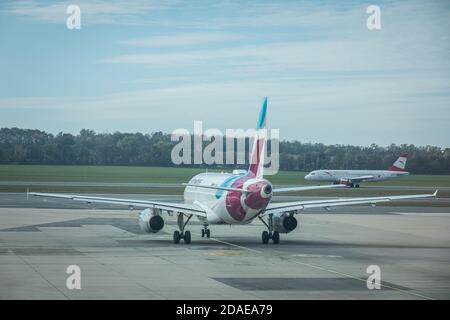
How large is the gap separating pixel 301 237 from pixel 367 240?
3491mm

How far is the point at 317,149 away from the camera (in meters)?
109

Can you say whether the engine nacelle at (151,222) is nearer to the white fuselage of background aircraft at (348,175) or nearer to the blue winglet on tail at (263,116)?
the blue winglet on tail at (263,116)

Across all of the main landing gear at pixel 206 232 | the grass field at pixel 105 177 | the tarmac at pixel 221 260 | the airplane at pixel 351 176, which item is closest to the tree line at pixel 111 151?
the grass field at pixel 105 177

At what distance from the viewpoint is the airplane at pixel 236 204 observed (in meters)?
38.9

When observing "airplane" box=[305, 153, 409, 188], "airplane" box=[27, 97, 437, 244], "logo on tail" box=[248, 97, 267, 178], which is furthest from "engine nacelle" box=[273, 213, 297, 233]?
"airplane" box=[305, 153, 409, 188]

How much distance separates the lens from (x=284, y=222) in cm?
4188

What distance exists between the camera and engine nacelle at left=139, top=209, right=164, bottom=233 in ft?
135

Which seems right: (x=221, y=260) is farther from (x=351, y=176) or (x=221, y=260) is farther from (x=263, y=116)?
(x=351, y=176)

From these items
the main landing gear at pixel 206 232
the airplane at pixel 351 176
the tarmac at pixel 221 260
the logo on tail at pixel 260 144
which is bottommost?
the tarmac at pixel 221 260

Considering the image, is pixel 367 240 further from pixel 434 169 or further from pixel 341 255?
pixel 434 169

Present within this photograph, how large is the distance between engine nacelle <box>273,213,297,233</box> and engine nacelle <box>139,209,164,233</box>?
550 centimetres

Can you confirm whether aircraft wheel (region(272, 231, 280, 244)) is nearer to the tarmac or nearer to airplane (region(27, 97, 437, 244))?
airplane (region(27, 97, 437, 244))

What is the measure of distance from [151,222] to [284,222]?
20.7 ft

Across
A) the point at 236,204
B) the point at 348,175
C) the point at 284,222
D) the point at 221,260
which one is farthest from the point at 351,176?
the point at 221,260
